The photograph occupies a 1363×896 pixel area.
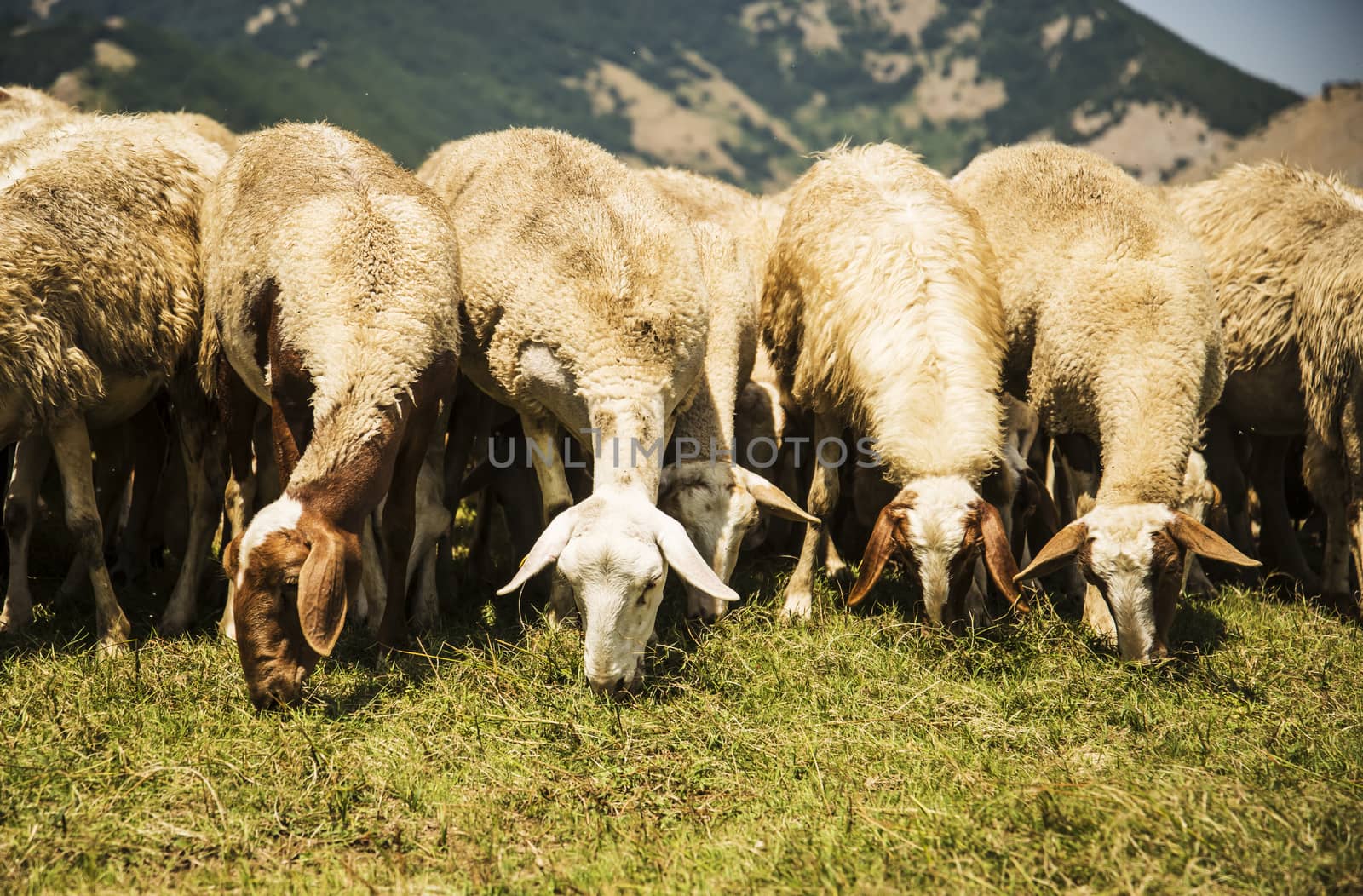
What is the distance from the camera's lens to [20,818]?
3570mm

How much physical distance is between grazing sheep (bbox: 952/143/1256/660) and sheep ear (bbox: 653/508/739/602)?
150 cm

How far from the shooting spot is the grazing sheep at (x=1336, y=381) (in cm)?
592

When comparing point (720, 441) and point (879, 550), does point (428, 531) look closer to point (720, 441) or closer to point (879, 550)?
point (720, 441)

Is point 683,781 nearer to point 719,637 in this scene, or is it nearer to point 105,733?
point 719,637

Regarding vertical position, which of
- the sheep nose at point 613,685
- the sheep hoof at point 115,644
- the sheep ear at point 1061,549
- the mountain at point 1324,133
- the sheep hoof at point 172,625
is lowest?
the sheep hoof at point 172,625

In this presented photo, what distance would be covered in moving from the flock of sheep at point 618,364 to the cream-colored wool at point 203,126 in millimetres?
820

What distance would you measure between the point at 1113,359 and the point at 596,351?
264 cm

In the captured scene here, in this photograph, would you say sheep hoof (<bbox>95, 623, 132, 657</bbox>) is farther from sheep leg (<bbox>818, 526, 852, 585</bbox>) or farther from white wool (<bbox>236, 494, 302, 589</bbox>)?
sheep leg (<bbox>818, 526, 852, 585</bbox>)

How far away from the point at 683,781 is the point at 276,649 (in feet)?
5.56

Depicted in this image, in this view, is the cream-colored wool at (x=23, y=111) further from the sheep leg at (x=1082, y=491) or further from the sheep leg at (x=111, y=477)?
the sheep leg at (x=1082, y=491)

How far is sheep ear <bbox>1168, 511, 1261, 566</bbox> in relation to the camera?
484cm

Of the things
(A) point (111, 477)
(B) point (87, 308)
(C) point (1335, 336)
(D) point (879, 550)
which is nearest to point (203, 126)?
(A) point (111, 477)

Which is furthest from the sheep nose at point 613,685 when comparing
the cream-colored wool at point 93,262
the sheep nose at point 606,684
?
the cream-colored wool at point 93,262

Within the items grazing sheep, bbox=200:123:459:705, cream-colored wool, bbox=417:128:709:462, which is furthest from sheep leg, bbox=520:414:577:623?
grazing sheep, bbox=200:123:459:705
